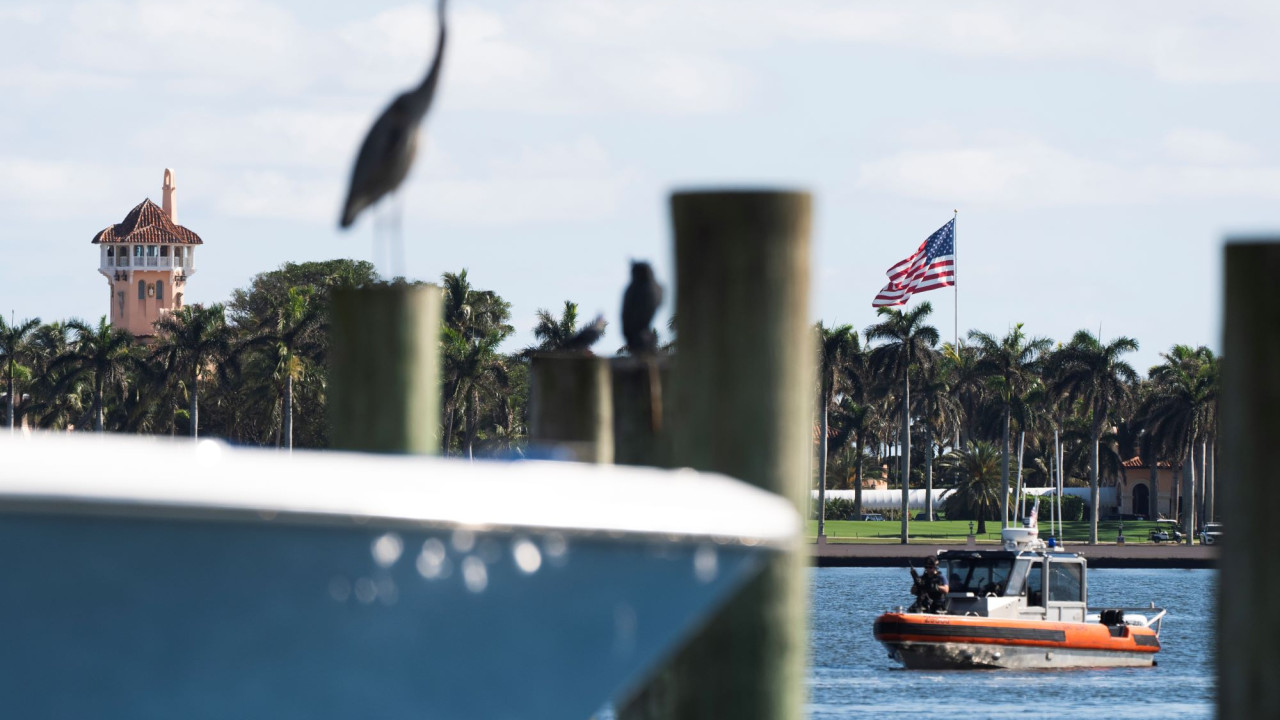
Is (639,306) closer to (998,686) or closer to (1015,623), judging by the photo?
(998,686)

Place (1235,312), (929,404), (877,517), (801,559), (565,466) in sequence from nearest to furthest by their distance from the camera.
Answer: (565,466)
(801,559)
(1235,312)
(929,404)
(877,517)

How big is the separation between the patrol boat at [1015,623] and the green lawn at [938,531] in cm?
→ 5501

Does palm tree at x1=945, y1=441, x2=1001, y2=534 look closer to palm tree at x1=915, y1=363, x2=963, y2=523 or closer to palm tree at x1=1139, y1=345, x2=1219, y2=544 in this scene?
palm tree at x1=915, y1=363, x2=963, y2=523

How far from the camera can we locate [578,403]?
25.5ft

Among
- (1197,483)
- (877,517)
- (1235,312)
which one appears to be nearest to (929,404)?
(877,517)

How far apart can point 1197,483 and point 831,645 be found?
88544mm

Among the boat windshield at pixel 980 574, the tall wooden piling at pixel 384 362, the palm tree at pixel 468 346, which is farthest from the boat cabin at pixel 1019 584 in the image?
the palm tree at pixel 468 346

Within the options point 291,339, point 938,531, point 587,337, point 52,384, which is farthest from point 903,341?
point 587,337

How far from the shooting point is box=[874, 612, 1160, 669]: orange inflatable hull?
1401 inches

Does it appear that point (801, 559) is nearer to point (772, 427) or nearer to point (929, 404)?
point (772, 427)

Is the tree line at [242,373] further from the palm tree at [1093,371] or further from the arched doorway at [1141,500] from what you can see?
the arched doorway at [1141,500]

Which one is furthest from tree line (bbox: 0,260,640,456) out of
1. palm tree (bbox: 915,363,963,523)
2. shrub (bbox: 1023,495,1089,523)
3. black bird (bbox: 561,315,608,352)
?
black bird (bbox: 561,315,608,352)

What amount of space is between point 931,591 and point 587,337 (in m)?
27.7

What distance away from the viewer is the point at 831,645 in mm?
43469
